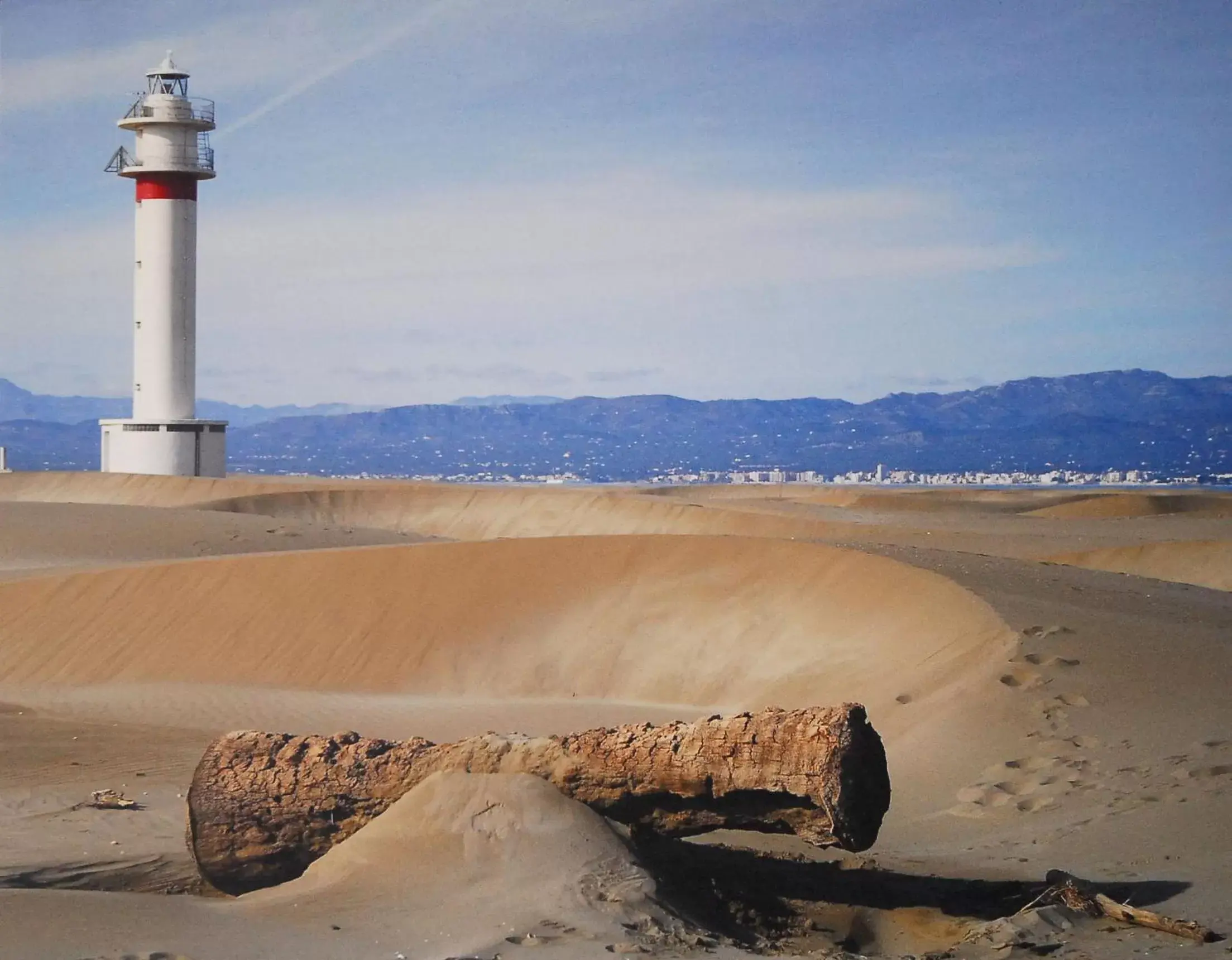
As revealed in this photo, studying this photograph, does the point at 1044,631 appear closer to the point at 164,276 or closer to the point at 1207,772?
the point at 1207,772

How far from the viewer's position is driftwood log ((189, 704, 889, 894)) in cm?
668

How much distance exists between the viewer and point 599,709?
46.0 feet

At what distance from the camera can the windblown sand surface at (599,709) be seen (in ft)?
20.9

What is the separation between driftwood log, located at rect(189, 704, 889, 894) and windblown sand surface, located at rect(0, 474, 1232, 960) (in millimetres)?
225

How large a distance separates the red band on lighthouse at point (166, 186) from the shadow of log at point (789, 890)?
3276 cm

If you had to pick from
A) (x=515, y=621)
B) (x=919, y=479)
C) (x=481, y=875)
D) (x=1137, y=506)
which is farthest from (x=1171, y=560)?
(x=919, y=479)

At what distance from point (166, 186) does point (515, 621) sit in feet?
80.1

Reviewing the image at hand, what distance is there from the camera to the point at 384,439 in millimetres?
187625

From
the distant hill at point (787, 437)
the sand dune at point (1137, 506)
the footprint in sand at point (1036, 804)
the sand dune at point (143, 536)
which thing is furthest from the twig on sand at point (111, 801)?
the distant hill at point (787, 437)

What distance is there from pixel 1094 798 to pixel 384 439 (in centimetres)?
18209

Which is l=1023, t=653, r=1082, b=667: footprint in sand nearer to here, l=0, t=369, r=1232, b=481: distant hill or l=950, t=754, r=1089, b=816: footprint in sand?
Result: l=950, t=754, r=1089, b=816: footprint in sand

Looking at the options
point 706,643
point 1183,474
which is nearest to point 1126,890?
A: point 706,643

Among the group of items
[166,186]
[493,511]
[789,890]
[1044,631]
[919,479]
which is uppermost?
[166,186]

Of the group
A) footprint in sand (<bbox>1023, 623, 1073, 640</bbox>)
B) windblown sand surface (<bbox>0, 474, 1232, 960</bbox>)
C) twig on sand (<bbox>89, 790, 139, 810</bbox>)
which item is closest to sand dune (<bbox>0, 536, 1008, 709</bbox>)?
windblown sand surface (<bbox>0, 474, 1232, 960</bbox>)
